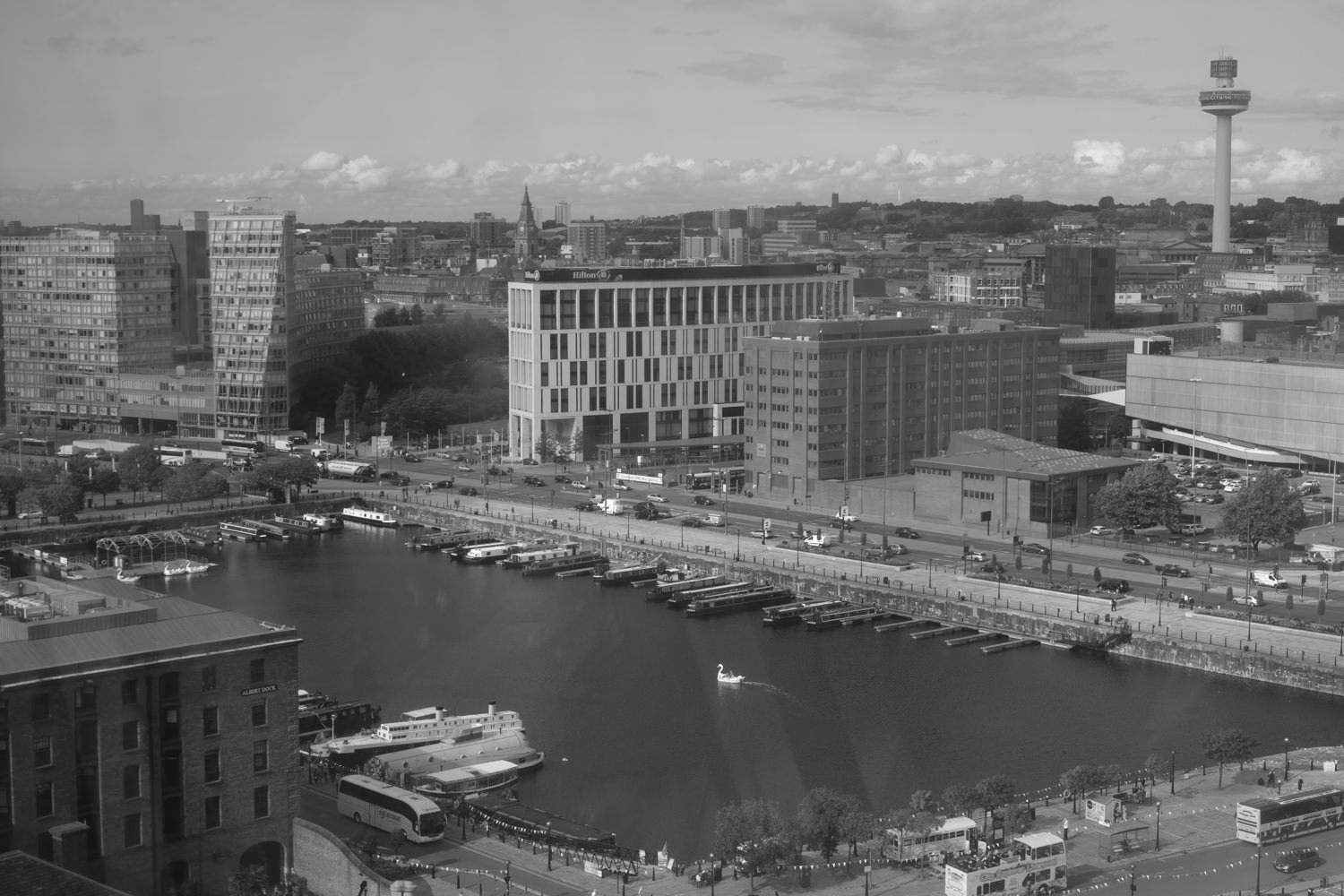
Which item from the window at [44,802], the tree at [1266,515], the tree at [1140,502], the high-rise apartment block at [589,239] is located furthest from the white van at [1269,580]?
the high-rise apartment block at [589,239]

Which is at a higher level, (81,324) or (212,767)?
(81,324)

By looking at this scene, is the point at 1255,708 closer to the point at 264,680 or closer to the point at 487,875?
the point at 487,875

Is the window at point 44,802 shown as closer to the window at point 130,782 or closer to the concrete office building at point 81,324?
the window at point 130,782

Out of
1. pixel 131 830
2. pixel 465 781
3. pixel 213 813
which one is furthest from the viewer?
pixel 465 781

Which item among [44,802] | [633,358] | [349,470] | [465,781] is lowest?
[465,781]

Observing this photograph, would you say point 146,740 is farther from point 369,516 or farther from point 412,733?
point 369,516

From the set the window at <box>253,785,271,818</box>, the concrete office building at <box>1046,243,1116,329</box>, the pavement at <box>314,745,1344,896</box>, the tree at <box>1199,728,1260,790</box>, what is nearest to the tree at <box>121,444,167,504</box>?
the pavement at <box>314,745,1344,896</box>

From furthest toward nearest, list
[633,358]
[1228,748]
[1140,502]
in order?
[633,358], [1140,502], [1228,748]

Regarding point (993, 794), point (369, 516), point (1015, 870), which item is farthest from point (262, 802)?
point (369, 516)
